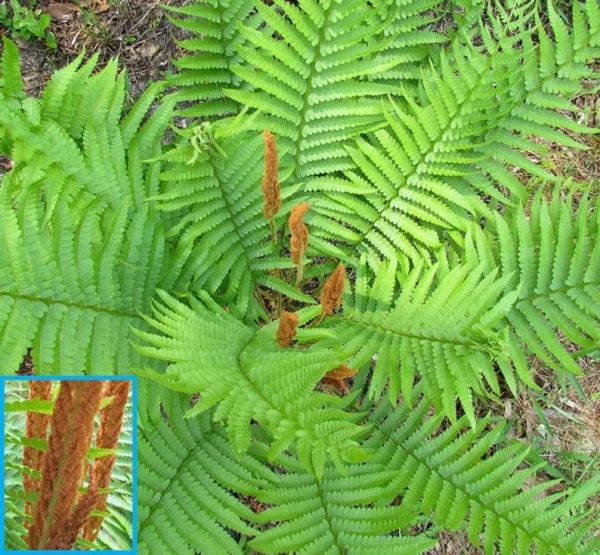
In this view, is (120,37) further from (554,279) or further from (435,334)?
(554,279)

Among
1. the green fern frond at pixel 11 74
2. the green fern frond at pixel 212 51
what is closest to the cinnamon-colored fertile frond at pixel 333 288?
the green fern frond at pixel 212 51

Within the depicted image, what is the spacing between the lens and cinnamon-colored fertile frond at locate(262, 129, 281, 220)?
1.83 metres

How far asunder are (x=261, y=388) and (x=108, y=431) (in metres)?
0.48

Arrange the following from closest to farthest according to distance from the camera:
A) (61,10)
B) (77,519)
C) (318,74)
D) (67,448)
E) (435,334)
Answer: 1. (67,448)
2. (77,519)
3. (435,334)
4. (318,74)
5. (61,10)

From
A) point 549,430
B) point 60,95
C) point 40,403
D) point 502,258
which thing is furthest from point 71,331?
point 549,430

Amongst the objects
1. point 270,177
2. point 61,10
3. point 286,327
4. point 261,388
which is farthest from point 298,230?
point 61,10

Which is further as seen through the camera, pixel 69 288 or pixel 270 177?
pixel 69 288

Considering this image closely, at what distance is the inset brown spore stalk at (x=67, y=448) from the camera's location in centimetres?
161

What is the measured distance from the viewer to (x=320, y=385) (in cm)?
319

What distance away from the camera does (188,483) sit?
250 centimetres

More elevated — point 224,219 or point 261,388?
point 224,219

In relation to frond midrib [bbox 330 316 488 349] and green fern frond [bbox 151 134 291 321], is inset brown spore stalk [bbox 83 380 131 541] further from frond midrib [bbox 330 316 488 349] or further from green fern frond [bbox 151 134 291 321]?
frond midrib [bbox 330 316 488 349]

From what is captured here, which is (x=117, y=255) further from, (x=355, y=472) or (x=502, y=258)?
(x=502, y=258)

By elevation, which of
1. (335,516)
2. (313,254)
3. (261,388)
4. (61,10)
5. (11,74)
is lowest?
(335,516)
